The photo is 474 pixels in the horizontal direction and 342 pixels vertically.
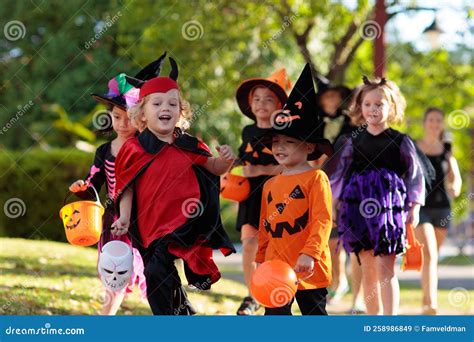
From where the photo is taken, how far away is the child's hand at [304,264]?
5594mm

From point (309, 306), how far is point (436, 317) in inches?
30.5

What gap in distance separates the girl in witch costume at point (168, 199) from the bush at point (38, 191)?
31.4 ft

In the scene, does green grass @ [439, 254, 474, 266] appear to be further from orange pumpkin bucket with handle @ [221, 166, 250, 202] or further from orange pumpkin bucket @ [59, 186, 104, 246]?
orange pumpkin bucket @ [59, 186, 104, 246]

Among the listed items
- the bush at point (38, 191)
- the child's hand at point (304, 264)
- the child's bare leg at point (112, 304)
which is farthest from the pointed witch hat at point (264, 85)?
the bush at point (38, 191)

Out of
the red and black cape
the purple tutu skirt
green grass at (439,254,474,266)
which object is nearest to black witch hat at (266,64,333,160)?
the red and black cape

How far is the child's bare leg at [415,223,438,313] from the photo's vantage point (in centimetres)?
836

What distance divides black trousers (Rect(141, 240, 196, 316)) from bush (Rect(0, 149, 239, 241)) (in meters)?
9.73

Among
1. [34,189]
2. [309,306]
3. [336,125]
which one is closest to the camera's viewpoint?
[309,306]

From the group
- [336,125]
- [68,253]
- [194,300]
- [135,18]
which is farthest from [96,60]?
[194,300]

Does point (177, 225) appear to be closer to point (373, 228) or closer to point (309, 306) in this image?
point (309, 306)

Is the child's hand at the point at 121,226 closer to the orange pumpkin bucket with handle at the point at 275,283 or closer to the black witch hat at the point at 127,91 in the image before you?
the orange pumpkin bucket with handle at the point at 275,283

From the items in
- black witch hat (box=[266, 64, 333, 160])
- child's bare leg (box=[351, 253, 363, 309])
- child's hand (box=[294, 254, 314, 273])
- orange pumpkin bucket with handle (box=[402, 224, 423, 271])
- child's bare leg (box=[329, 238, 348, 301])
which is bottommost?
child's bare leg (box=[329, 238, 348, 301])

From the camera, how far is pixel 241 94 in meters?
7.84

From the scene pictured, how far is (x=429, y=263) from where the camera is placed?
8367 mm
